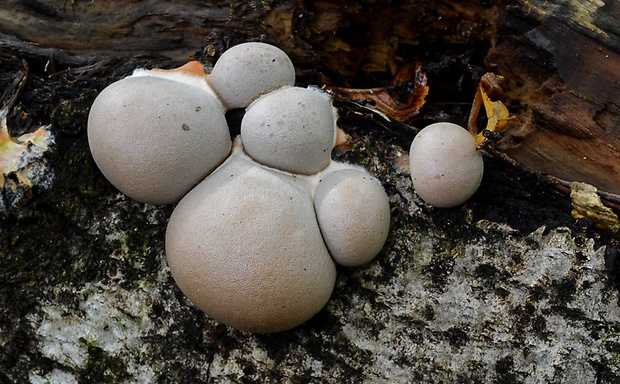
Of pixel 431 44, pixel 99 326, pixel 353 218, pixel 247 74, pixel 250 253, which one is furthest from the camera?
pixel 431 44

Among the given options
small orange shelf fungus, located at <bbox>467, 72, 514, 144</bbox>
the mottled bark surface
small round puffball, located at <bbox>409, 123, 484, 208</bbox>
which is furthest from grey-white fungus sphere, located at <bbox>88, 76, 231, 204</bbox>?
small orange shelf fungus, located at <bbox>467, 72, 514, 144</bbox>

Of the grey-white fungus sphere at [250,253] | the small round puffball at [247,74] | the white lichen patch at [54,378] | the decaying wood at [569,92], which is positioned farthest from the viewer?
the white lichen patch at [54,378]

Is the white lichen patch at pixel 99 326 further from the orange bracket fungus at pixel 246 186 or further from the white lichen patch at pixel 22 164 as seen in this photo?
the white lichen patch at pixel 22 164

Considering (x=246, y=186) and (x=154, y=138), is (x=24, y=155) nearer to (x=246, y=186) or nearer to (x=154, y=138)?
(x=154, y=138)

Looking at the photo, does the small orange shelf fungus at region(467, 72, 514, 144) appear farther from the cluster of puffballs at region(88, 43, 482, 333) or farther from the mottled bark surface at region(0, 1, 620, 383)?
the cluster of puffballs at region(88, 43, 482, 333)

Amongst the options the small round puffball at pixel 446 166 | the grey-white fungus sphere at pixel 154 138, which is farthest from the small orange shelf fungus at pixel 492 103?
the grey-white fungus sphere at pixel 154 138

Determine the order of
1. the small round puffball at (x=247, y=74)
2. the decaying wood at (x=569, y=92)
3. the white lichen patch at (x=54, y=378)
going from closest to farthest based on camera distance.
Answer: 1. the decaying wood at (x=569, y=92)
2. the small round puffball at (x=247, y=74)
3. the white lichen patch at (x=54, y=378)

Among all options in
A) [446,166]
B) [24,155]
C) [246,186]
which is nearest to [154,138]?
[246,186]
